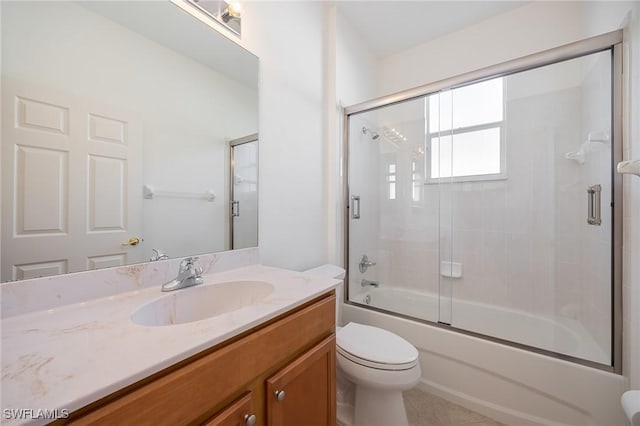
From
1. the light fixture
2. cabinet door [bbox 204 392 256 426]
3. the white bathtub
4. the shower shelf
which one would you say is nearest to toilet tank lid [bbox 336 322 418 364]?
the white bathtub

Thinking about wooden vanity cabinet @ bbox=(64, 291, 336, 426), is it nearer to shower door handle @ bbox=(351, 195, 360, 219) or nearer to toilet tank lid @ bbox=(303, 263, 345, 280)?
toilet tank lid @ bbox=(303, 263, 345, 280)

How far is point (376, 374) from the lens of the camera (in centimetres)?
108

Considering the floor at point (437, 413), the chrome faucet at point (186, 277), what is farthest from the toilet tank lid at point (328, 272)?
the floor at point (437, 413)

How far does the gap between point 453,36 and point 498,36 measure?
336 millimetres

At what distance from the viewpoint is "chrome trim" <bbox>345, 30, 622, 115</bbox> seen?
115 centimetres

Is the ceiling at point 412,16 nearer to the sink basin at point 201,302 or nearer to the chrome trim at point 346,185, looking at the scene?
the chrome trim at point 346,185

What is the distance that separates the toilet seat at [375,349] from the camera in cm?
108

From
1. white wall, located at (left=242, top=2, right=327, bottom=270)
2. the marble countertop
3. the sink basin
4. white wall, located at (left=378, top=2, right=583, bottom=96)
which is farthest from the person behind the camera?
white wall, located at (left=378, top=2, right=583, bottom=96)

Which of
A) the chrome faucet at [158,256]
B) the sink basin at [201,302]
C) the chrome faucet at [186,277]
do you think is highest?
the chrome faucet at [158,256]

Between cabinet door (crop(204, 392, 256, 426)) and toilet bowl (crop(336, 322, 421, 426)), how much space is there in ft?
2.15

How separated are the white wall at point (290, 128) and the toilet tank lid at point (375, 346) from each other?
19.7 inches

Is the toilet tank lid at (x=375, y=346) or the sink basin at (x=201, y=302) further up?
the sink basin at (x=201, y=302)

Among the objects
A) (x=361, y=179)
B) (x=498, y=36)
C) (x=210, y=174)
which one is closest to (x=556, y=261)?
(x=361, y=179)

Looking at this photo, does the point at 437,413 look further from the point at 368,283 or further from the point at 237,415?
the point at 237,415
